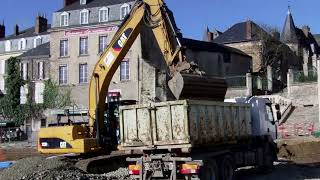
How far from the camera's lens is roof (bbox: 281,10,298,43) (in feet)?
220

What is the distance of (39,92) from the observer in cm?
5550

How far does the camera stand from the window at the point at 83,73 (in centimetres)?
5028

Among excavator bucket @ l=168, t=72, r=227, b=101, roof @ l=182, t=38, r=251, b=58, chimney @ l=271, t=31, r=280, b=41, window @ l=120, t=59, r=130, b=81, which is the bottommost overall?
excavator bucket @ l=168, t=72, r=227, b=101

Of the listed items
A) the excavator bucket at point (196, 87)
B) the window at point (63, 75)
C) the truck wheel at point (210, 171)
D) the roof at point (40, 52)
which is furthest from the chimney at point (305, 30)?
the truck wheel at point (210, 171)

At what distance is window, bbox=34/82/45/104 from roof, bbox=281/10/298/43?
105ft

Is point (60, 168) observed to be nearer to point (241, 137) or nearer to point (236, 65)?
point (241, 137)

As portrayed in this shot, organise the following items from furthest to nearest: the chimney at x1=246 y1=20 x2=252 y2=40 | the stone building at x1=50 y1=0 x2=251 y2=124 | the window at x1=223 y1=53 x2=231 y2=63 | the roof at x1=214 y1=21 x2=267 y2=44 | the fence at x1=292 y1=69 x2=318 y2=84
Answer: the chimney at x1=246 y1=20 x2=252 y2=40 → the roof at x1=214 y1=21 x2=267 y2=44 → the window at x1=223 y1=53 x2=231 y2=63 → the stone building at x1=50 y1=0 x2=251 y2=124 → the fence at x1=292 y1=69 x2=318 y2=84

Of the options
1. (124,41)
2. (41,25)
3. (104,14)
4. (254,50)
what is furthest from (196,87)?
(41,25)

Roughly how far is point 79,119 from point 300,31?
199 feet

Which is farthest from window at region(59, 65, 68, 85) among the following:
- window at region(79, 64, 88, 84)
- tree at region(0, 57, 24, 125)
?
tree at region(0, 57, 24, 125)

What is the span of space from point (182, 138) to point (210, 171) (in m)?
1.55

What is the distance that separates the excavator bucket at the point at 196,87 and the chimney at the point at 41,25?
199 ft

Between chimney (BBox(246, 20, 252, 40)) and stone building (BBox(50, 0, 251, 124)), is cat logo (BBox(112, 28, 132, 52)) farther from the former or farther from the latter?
chimney (BBox(246, 20, 252, 40))

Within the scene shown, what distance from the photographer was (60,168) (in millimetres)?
16625
